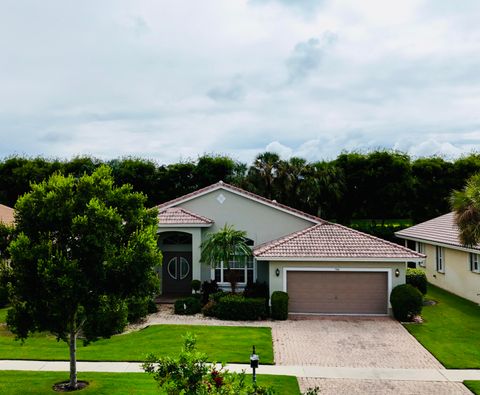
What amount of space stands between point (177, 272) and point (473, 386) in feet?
54.4

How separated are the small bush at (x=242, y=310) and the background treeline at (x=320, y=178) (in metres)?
20.3

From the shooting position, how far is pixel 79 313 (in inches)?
473

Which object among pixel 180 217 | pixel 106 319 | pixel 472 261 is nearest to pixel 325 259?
pixel 180 217

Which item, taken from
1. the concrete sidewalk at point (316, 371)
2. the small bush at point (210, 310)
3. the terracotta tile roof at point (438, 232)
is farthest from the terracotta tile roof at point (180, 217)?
the terracotta tile roof at point (438, 232)

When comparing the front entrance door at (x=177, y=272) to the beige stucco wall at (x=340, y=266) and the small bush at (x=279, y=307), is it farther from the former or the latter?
the small bush at (x=279, y=307)

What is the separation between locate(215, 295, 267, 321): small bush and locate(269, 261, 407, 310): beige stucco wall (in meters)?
1.26

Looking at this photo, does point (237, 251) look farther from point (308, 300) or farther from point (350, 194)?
point (350, 194)

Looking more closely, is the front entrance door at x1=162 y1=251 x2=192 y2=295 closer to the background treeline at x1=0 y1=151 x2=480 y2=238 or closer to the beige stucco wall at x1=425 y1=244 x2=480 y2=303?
the beige stucco wall at x1=425 y1=244 x2=480 y2=303

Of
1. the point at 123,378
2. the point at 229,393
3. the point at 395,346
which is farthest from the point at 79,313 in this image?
the point at 395,346

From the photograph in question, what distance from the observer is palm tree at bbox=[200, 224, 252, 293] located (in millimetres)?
22422

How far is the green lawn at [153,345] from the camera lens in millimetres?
15438

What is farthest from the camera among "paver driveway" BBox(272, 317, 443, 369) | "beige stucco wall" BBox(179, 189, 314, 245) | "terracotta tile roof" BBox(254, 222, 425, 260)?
"beige stucco wall" BBox(179, 189, 314, 245)

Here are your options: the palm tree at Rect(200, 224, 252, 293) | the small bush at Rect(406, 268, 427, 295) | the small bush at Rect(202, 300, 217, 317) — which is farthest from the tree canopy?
the small bush at Rect(202, 300, 217, 317)

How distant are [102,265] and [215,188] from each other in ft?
48.0
